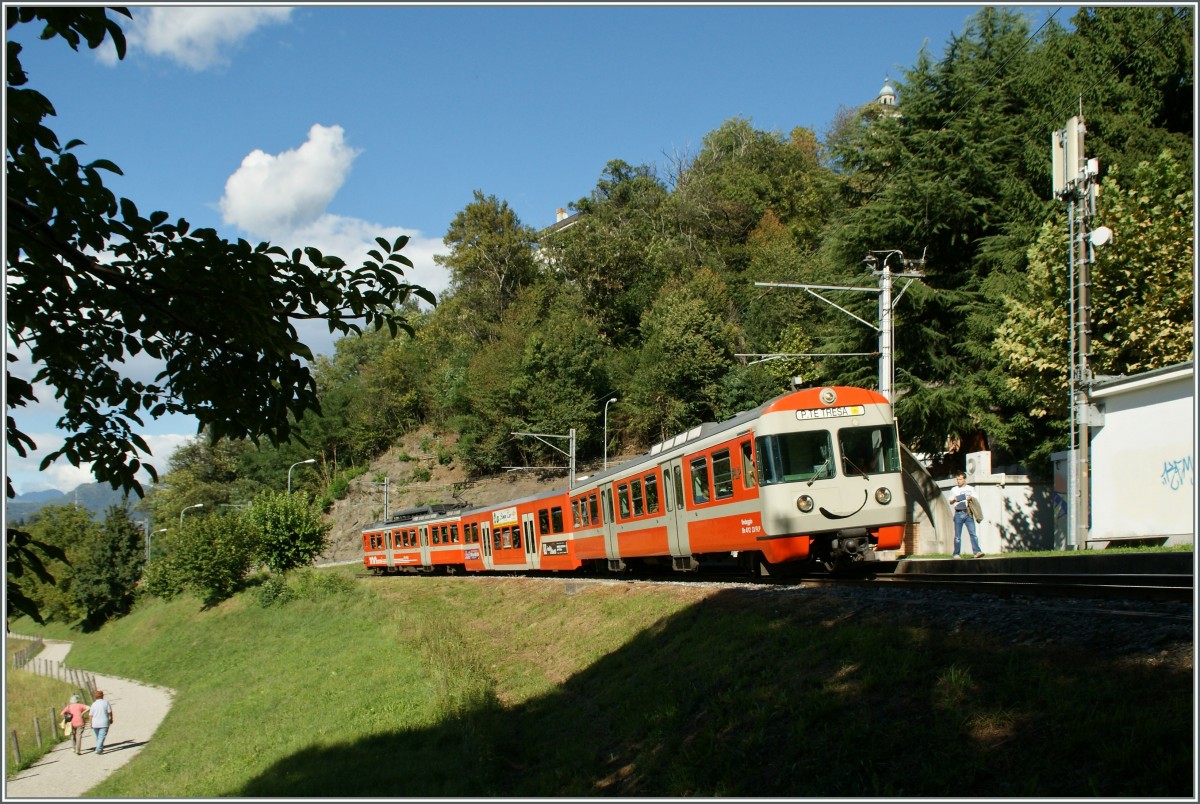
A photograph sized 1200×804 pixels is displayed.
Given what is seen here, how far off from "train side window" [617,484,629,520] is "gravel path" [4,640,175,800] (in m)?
12.6

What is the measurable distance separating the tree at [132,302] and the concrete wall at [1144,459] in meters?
17.8

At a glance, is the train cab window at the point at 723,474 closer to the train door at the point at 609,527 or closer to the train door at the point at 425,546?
the train door at the point at 609,527

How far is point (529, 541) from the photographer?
3111 centimetres

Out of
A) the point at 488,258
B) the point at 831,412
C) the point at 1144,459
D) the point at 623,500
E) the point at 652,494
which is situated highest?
the point at 488,258

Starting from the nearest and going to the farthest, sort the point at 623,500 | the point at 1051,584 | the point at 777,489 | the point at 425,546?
the point at 1051,584 → the point at 777,489 → the point at 623,500 → the point at 425,546

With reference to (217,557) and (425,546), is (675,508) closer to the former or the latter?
(425,546)

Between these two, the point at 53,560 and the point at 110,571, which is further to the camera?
the point at 110,571

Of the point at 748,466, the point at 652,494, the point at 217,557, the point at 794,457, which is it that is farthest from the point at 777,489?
the point at 217,557

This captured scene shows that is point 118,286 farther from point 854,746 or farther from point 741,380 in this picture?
point 741,380

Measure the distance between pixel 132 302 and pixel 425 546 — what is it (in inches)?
1604

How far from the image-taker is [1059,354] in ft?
85.7

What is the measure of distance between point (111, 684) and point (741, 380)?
3568 cm

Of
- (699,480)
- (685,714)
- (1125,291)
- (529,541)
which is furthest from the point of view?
(529,541)

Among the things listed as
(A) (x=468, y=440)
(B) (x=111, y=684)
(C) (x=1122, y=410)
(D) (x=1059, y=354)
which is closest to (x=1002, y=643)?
(C) (x=1122, y=410)
